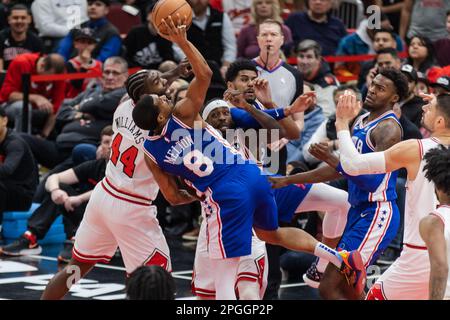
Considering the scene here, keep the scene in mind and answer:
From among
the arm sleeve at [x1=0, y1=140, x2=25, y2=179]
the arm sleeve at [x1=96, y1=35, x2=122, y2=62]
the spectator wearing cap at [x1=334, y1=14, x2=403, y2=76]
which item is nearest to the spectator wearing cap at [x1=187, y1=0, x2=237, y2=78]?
the arm sleeve at [x1=96, y1=35, x2=122, y2=62]

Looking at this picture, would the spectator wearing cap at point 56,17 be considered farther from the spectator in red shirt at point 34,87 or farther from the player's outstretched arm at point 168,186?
the player's outstretched arm at point 168,186

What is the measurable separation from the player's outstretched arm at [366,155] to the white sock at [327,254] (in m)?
0.76

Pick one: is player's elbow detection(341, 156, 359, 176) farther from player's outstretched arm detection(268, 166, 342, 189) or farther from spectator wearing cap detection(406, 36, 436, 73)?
spectator wearing cap detection(406, 36, 436, 73)

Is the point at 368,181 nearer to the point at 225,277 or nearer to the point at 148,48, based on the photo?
the point at 225,277

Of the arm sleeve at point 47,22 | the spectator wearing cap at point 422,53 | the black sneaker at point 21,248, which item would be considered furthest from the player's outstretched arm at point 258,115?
the arm sleeve at point 47,22

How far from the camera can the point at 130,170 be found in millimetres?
8242

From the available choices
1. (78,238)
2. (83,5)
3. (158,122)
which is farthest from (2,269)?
(83,5)

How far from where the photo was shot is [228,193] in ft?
24.4

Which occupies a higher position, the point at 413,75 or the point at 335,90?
the point at 413,75

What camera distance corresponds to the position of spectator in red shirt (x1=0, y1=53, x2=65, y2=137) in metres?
13.9

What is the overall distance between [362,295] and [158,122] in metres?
1.98

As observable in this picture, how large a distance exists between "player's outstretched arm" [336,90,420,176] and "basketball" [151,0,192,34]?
1263 mm

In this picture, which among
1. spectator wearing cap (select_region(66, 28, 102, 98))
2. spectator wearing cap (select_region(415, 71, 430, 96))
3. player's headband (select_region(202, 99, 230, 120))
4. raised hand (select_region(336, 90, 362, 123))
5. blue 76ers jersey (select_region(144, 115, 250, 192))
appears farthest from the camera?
spectator wearing cap (select_region(66, 28, 102, 98))
